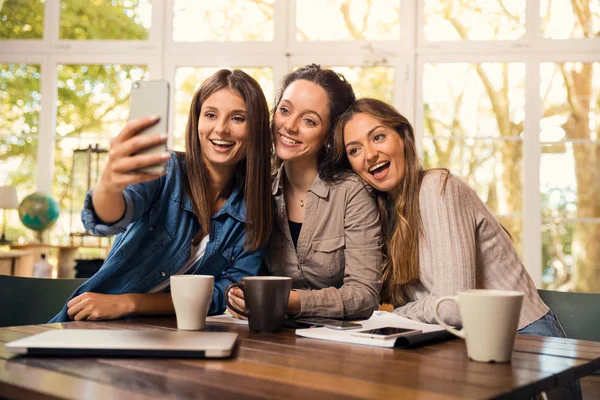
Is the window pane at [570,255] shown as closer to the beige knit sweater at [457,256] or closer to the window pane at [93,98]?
the beige knit sweater at [457,256]

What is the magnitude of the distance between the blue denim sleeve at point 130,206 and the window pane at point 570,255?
10.6 ft

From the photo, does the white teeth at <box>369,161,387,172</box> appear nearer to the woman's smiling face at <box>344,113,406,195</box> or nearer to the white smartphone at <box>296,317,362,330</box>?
the woman's smiling face at <box>344,113,406,195</box>

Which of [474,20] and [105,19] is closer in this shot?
[474,20]

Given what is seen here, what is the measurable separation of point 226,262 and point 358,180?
0.44 metres

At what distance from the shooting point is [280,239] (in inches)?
71.1

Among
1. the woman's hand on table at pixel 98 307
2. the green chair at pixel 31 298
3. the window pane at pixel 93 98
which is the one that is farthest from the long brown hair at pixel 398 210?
the window pane at pixel 93 98

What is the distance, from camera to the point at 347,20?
4.56m

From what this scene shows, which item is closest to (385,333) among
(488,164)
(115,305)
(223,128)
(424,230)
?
(424,230)

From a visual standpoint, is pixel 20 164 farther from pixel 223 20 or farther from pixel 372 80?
pixel 372 80

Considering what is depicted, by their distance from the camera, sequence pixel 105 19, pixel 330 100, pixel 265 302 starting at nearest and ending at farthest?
pixel 265 302
pixel 330 100
pixel 105 19

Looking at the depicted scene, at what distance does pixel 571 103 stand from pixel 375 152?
3037 millimetres

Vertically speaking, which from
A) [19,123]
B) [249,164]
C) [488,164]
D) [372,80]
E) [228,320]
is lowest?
[228,320]

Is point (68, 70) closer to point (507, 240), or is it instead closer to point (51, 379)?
point (507, 240)

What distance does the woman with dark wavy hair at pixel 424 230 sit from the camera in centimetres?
151
